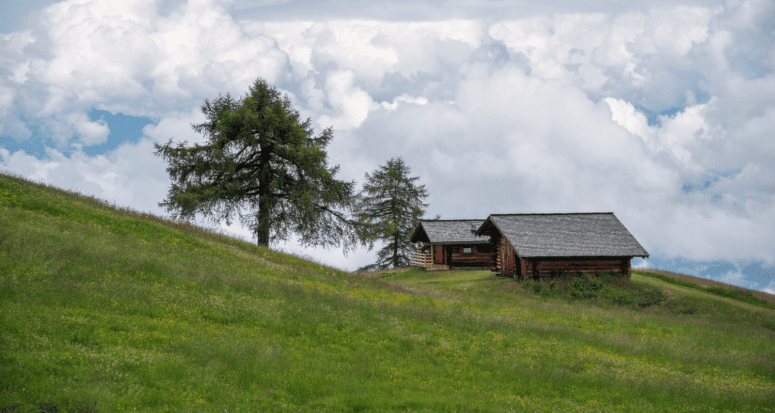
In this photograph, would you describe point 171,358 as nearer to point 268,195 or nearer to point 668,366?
point 668,366

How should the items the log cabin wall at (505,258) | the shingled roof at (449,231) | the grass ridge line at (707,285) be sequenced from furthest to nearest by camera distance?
the shingled roof at (449,231) < the log cabin wall at (505,258) < the grass ridge line at (707,285)

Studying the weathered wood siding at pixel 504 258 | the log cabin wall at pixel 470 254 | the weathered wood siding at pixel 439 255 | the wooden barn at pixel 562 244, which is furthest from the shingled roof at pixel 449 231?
the wooden barn at pixel 562 244

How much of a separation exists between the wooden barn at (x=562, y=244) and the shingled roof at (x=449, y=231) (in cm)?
720

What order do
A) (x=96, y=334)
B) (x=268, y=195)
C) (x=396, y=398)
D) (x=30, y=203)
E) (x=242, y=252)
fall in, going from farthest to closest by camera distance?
(x=268, y=195) < (x=242, y=252) < (x=30, y=203) < (x=96, y=334) < (x=396, y=398)

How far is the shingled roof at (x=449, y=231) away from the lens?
46.5m

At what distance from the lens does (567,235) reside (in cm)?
3569

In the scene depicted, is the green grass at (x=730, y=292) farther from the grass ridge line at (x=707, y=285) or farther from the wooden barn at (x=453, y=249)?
the wooden barn at (x=453, y=249)

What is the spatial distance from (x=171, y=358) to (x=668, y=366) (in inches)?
554

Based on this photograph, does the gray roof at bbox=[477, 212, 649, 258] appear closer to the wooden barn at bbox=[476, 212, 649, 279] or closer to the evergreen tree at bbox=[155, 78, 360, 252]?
the wooden barn at bbox=[476, 212, 649, 279]

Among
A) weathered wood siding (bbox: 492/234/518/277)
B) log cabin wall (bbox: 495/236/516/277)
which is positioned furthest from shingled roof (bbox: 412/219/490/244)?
log cabin wall (bbox: 495/236/516/277)

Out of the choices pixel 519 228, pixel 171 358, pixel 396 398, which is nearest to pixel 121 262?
pixel 171 358

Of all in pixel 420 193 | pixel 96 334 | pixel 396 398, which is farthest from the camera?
pixel 420 193

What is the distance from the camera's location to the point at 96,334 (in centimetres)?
1037

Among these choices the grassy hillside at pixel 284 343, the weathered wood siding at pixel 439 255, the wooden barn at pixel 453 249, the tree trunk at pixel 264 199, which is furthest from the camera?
the weathered wood siding at pixel 439 255
